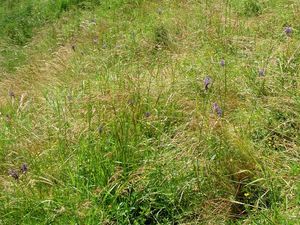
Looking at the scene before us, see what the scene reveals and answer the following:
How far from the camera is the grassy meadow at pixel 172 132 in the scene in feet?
8.83

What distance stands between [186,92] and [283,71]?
81 cm

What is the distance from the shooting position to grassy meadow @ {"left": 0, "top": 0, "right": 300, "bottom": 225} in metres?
2.69

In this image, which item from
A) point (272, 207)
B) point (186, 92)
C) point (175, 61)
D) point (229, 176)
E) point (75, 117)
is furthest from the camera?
point (175, 61)

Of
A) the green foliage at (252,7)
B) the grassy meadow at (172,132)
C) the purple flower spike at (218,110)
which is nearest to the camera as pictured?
the grassy meadow at (172,132)

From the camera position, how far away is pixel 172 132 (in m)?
3.35

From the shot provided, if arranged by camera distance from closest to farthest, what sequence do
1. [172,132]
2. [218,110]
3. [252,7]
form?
[218,110] → [172,132] → [252,7]

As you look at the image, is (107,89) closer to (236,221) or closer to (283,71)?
(283,71)

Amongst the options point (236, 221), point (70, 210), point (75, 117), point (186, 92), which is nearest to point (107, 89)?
point (75, 117)

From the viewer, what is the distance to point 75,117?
3.59 m

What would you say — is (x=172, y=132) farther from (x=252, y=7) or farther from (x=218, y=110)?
(x=252, y=7)

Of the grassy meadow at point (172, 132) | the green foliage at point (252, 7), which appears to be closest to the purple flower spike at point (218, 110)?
the grassy meadow at point (172, 132)

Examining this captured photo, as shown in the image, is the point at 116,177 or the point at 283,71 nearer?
the point at 116,177

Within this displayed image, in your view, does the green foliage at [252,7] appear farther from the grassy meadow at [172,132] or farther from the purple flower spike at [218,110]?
the purple flower spike at [218,110]

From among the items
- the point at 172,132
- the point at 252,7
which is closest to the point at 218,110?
the point at 172,132
